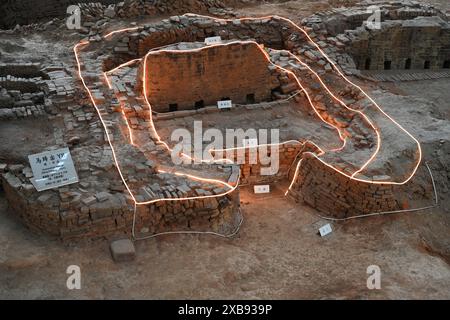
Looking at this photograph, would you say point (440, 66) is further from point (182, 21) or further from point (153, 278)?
point (153, 278)

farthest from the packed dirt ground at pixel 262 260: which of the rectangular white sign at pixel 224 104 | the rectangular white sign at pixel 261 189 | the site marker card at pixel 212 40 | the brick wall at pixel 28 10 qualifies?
the brick wall at pixel 28 10

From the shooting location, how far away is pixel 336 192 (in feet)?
37.1

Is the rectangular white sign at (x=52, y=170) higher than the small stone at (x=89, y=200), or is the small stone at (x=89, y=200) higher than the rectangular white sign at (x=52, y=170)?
the rectangular white sign at (x=52, y=170)

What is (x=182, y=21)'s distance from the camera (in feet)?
49.0

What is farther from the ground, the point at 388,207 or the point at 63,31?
the point at 63,31

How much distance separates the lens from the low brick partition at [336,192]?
10.9 meters

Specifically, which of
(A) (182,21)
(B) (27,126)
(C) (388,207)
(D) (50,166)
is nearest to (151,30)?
(A) (182,21)

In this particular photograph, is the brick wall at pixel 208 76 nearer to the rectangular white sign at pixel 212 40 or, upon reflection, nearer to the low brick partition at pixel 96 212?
the rectangular white sign at pixel 212 40

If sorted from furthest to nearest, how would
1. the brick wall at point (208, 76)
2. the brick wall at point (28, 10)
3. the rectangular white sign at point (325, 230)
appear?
the brick wall at point (28, 10), the brick wall at point (208, 76), the rectangular white sign at point (325, 230)

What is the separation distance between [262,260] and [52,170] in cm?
386

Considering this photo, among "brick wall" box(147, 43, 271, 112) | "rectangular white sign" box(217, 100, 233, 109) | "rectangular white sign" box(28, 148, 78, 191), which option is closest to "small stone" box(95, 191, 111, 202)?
"rectangular white sign" box(28, 148, 78, 191)

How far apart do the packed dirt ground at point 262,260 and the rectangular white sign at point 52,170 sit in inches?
33.3

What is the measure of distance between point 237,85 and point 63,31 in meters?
4.74

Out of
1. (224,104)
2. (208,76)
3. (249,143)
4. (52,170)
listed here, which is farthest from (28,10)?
(52,170)
